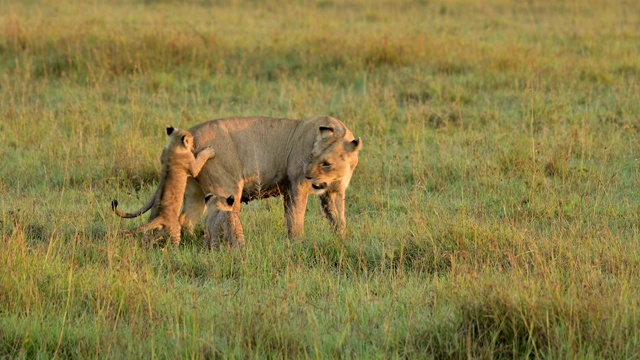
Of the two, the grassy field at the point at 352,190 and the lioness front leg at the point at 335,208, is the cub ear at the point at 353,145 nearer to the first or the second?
the lioness front leg at the point at 335,208

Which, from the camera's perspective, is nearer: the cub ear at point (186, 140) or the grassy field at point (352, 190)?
the grassy field at point (352, 190)

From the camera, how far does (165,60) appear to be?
11648mm

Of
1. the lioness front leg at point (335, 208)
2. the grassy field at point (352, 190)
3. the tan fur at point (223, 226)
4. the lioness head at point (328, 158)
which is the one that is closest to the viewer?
the grassy field at point (352, 190)

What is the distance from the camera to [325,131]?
6.02 metres

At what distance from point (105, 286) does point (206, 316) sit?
1.97ft

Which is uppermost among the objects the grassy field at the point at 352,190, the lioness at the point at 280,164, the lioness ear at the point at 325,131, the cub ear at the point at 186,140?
the lioness ear at the point at 325,131

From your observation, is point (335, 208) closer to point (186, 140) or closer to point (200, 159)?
point (200, 159)

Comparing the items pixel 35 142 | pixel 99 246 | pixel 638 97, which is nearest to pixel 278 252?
pixel 99 246

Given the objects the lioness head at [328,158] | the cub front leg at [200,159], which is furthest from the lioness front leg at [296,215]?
the cub front leg at [200,159]

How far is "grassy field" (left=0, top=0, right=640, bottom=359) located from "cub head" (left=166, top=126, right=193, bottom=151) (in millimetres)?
610

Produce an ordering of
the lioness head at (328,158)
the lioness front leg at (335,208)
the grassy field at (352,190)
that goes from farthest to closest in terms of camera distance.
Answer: the lioness front leg at (335,208), the lioness head at (328,158), the grassy field at (352,190)

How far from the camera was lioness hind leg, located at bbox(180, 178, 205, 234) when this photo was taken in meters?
6.31

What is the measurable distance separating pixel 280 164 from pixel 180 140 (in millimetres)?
661

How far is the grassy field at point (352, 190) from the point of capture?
4.31 meters
